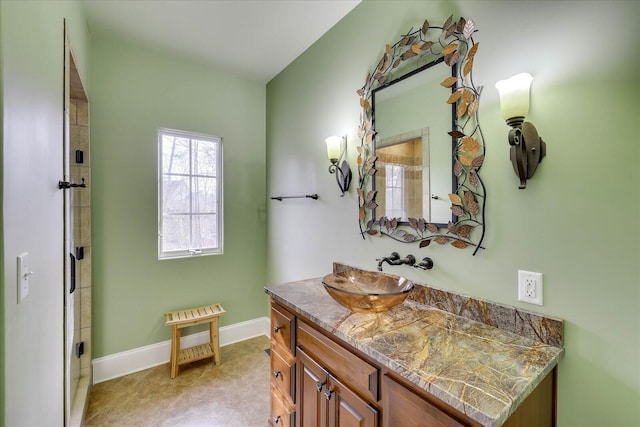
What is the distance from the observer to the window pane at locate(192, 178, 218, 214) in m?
2.74

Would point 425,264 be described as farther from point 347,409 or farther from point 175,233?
point 175,233

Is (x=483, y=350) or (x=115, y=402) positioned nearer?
(x=483, y=350)

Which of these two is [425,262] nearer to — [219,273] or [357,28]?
[357,28]

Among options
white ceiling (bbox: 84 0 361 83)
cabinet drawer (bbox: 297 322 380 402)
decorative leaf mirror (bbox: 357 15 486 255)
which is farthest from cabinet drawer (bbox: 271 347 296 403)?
white ceiling (bbox: 84 0 361 83)

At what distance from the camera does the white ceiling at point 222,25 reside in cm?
194

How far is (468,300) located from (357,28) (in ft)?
6.00

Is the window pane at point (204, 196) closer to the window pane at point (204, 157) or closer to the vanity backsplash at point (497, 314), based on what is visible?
the window pane at point (204, 157)

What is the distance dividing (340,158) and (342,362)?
137 centimetres

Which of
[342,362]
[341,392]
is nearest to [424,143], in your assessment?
[342,362]

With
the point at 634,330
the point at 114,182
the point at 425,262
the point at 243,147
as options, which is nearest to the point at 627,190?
the point at 634,330

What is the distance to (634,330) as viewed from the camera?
3.01 feet

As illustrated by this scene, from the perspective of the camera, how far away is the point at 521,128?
1.12 m

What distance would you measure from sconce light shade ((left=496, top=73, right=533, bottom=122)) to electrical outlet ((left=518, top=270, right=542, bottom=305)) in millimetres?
617

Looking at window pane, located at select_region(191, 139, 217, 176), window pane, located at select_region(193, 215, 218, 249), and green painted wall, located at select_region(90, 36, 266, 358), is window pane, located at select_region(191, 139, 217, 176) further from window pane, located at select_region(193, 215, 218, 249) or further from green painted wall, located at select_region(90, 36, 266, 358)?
window pane, located at select_region(193, 215, 218, 249)
